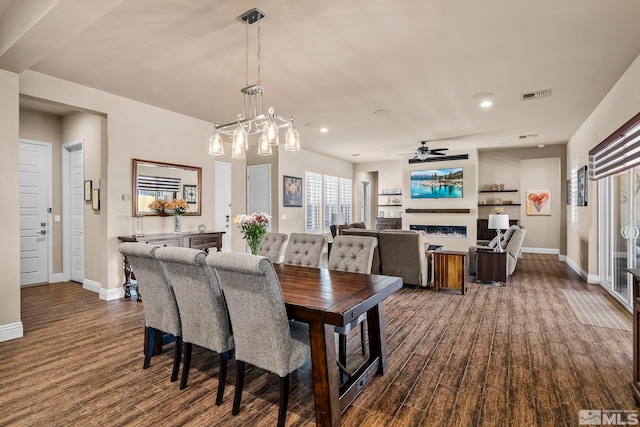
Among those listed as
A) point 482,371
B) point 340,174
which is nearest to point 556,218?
point 340,174

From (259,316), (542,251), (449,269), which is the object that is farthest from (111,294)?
(542,251)

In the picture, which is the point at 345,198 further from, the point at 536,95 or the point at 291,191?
the point at 536,95

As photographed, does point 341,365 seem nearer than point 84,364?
Yes

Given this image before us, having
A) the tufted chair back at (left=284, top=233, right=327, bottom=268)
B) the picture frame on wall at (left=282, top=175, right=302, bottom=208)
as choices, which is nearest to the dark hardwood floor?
the tufted chair back at (left=284, top=233, right=327, bottom=268)

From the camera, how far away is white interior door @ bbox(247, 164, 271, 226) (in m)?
7.68

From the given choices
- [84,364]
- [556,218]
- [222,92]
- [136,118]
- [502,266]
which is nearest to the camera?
[84,364]

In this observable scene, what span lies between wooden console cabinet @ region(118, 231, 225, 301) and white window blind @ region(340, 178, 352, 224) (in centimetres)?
535

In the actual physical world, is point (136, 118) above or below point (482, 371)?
above

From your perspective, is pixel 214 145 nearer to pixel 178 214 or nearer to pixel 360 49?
pixel 360 49

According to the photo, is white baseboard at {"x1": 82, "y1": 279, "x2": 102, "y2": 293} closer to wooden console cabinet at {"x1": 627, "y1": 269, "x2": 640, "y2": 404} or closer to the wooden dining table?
the wooden dining table

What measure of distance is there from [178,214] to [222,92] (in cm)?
196

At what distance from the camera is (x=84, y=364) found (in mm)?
2699

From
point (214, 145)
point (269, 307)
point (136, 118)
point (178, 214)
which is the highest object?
point (136, 118)

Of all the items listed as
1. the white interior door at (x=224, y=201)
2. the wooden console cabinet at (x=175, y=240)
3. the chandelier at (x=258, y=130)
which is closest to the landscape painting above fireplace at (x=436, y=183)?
the white interior door at (x=224, y=201)
